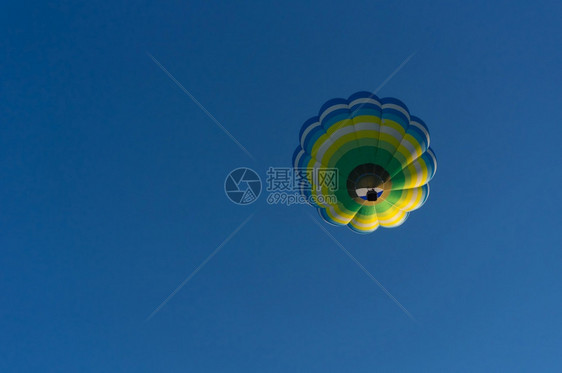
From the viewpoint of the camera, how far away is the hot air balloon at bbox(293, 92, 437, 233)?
9.93 meters

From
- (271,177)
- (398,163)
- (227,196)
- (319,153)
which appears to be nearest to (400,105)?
(398,163)

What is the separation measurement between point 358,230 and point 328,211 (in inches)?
45.1

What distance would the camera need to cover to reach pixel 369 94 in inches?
398

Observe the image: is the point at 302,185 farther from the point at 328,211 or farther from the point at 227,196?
the point at 227,196
